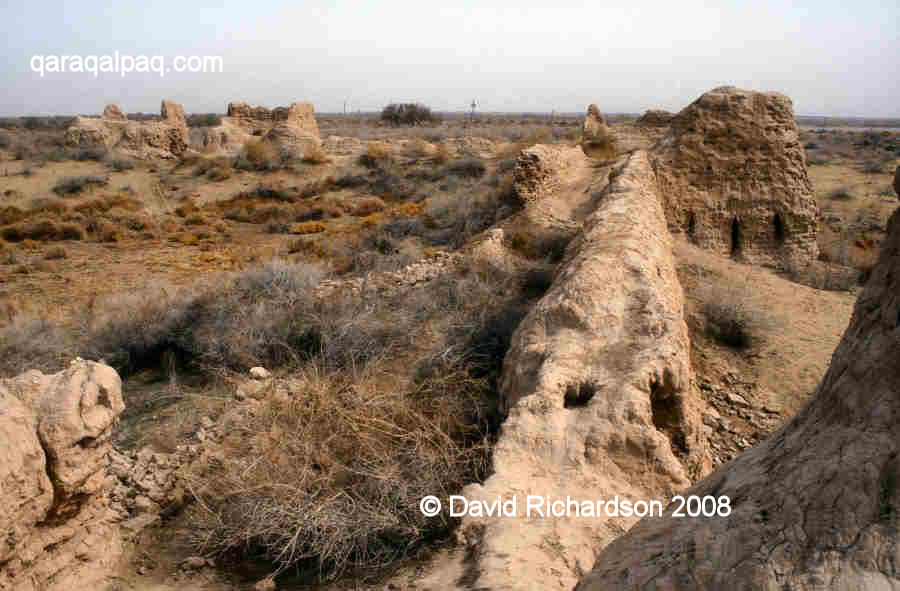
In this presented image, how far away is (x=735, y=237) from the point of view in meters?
8.12

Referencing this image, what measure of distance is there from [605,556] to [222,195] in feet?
57.5

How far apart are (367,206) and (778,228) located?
10227mm

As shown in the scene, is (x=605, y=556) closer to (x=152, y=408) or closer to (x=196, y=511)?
(x=196, y=511)

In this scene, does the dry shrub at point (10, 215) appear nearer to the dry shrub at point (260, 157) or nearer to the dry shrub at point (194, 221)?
the dry shrub at point (194, 221)

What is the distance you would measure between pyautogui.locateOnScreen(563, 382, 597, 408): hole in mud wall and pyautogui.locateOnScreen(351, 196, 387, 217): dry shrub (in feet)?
41.6

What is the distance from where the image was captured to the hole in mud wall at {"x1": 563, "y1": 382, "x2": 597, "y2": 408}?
3.28 meters

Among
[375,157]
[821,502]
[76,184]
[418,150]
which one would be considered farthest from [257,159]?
[821,502]

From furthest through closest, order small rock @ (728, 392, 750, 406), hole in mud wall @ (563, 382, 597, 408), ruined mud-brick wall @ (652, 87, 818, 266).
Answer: ruined mud-brick wall @ (652, 87, 818, 266) → small rock @ (728, 392, 750, 406) → hole in mud wall @ (563, 382, 597, 408)

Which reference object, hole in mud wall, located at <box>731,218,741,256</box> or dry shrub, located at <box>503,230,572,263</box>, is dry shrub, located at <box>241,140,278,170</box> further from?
hole in mud wall, located at <box>731,218,741,256</box>

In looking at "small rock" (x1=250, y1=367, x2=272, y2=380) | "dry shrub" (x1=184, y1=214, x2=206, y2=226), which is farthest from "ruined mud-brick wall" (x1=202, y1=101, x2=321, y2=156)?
"small rock" (x1=250, y1=367, x2=272, y2=380)

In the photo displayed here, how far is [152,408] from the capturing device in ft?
17.5

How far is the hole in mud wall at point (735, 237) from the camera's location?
8.05 m

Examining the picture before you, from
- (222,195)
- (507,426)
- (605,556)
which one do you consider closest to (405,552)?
(507,426)

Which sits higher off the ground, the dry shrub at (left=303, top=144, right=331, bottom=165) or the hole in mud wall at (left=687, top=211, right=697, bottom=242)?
the dry shrub at (left=303, top=144, right=331, bottom=165)
